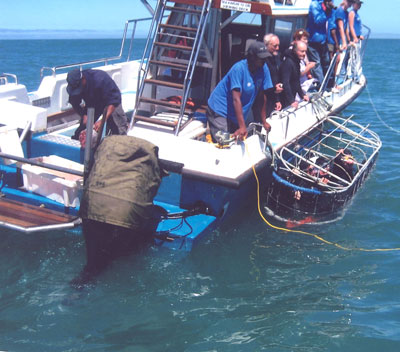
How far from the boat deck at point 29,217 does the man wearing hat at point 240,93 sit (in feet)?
7.02

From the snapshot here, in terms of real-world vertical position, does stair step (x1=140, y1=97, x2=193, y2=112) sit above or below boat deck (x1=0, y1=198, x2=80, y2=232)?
above

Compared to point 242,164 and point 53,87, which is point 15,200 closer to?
point 242,164

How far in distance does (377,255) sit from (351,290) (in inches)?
36.2

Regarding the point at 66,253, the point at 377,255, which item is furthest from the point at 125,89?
the point at 377,255

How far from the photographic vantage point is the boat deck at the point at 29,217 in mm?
4379

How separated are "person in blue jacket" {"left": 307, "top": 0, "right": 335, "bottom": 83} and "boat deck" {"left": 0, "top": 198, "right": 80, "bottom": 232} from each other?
6125 mm

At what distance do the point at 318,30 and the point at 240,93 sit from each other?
4.27 metres

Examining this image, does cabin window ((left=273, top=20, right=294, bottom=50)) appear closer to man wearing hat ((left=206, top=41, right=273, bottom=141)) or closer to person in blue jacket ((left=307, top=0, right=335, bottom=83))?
person in blue jacket ((left=307, top=0, right=335, bottom=83))

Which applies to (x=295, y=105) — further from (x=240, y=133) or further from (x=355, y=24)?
(x=355, y=24)

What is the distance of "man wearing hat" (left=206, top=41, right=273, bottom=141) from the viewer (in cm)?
554

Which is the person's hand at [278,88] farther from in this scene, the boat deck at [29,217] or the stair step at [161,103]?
the boat deck at [29,217]

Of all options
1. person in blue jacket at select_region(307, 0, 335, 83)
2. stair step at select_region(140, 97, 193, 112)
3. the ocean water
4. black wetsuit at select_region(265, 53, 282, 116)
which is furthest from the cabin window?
the ocean water

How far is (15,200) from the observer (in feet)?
17.0

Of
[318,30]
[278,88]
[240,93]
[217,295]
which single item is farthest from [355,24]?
[217,295]
